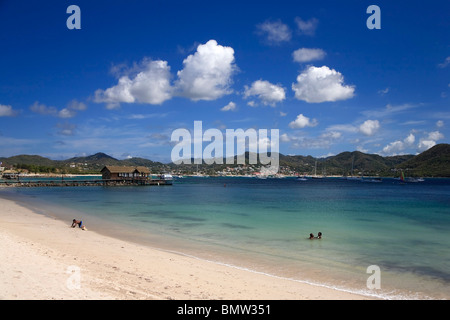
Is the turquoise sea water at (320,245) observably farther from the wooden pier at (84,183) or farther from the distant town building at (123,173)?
the distant town building at (123,173)

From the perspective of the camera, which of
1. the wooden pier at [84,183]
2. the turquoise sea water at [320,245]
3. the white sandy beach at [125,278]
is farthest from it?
the wooden pier at [84,183]

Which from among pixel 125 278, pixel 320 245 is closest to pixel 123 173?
pixel 320 245

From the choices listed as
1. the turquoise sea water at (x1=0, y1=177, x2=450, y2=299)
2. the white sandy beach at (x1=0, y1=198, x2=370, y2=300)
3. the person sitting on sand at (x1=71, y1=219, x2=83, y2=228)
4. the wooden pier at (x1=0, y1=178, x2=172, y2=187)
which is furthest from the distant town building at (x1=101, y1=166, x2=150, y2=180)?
the white sandy beach at (x1=0, y1=198, x2=370, y2=300)

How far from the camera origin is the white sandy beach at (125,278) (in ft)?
22.7

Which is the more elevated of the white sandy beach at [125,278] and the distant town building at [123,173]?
the distant town building at [123,173]

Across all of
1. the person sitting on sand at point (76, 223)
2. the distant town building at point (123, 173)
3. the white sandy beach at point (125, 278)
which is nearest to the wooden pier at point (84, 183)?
the distant town building at point (123, 173)

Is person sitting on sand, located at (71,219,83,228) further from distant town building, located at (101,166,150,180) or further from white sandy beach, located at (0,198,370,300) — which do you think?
distant town building, located at (101,166,150,180)

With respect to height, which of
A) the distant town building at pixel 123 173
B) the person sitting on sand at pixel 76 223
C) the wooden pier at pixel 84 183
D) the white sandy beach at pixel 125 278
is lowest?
the wooden pier at pixel 84 183

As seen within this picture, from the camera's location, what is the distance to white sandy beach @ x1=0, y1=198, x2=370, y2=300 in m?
6.91

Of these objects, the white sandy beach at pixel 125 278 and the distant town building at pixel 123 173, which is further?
the distant town building at pixel 123 173

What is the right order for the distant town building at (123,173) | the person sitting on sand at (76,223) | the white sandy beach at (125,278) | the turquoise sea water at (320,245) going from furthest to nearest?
the distant town building at (123,173)
the person sitting on sand at (76,223)
the turquoise sea water at (320,245)
the white sandy beach at (125,278)

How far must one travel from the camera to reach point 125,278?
855 centimetres

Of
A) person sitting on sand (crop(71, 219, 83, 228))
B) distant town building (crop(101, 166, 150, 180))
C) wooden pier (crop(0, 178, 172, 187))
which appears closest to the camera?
person sitting on sand (crop(71, 219, 83, 228))
